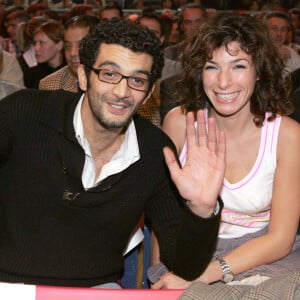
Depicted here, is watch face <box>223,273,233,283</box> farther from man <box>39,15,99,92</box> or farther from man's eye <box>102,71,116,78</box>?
man <box>39,15,99,92</box>

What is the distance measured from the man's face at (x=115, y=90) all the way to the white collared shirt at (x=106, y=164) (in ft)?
0.18

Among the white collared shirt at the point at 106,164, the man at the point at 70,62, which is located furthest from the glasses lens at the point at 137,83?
the man at the point at 70,62

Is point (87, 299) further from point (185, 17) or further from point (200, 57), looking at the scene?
point (185, 17)

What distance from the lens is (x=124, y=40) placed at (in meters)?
2.07

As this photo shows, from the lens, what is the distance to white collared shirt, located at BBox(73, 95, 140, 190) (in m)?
2.06

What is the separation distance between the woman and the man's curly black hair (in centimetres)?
33

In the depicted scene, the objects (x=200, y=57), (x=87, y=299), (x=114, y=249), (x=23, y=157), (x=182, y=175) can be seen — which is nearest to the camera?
(x=87, y=299)

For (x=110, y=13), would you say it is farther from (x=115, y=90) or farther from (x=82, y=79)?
(x=115, y=90)

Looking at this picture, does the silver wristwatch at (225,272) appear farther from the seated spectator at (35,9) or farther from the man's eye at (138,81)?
the seated spectator at (35,9)

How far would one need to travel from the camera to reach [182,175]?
73.4 inches

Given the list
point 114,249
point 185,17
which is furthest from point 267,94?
point 185,17

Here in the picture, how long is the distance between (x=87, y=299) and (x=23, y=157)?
58cm

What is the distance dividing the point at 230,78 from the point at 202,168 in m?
0.60

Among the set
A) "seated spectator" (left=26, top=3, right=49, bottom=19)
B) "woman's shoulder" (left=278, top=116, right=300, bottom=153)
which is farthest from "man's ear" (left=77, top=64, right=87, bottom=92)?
"seated spectator" (left=26, top=3, right=49, bottom=19)
